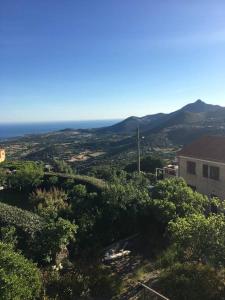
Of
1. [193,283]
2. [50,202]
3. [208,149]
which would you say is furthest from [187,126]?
[193,283]

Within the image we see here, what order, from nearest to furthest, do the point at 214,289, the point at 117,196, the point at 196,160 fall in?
the point at 214,289
the point at 117,196
the point at 196,160

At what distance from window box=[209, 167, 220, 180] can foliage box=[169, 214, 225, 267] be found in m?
13.5

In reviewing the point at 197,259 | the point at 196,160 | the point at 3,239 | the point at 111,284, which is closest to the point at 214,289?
the point at 197,259

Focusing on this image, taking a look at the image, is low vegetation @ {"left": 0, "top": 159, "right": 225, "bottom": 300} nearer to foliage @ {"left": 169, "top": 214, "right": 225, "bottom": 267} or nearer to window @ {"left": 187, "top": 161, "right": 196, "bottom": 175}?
foliage @ {"left": 169, "top": 214, "right": 225, "bottom": 267}

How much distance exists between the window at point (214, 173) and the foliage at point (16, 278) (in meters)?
17.0

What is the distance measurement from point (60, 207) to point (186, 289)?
820 centimetres

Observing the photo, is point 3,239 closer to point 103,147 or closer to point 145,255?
point 145,255

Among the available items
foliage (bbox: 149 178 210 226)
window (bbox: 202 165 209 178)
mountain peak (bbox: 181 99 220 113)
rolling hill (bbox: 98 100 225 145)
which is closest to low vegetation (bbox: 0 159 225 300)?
foliage (bbox: 149 178 210 226)

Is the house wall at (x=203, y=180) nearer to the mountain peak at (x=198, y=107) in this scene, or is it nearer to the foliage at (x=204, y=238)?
the foliage at (x=204, y=238)

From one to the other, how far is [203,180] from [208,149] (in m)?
2.37

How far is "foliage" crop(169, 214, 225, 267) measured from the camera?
1181 centimetres

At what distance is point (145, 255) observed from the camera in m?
16.3

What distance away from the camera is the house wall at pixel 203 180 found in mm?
25688

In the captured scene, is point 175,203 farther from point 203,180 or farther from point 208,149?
point 208,149
